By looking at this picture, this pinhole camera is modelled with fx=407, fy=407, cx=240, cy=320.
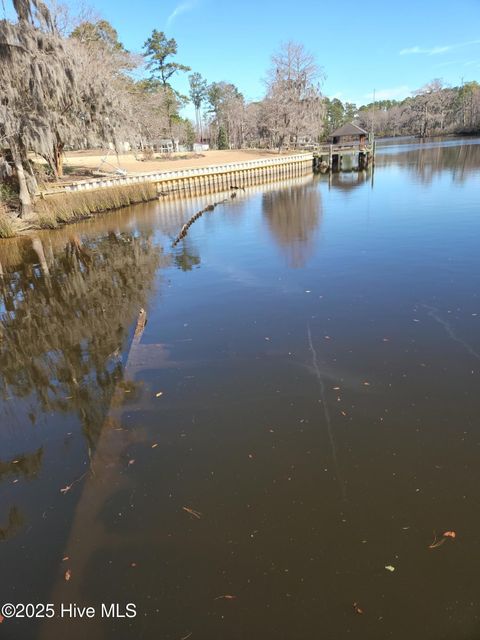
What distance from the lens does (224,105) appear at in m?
88.1

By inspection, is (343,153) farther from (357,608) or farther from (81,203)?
(357,608)

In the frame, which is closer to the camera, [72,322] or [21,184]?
[72,322]

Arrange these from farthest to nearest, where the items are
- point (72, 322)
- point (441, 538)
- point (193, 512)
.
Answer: point (72, 322) < point (193, 512) < point (441, 538)

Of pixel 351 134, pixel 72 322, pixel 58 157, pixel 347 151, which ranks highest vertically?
pixel 351 134

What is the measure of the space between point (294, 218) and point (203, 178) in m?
19.0

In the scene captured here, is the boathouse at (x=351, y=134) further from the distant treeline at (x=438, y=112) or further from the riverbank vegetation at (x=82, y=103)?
Answer: the distant treeline at (x=438, y=112)

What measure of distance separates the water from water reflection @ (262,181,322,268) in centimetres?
334

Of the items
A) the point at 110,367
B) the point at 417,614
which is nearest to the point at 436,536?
the point at 417,614

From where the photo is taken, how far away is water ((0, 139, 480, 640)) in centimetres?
354

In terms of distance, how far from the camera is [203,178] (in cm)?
3728

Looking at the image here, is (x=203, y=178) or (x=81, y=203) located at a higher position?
(x=203, y=178)

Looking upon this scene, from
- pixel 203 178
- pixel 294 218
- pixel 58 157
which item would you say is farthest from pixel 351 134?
pixel 294 218

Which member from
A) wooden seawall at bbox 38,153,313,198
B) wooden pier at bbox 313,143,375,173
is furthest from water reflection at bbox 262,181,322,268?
wooden pier at bbox 313,143,375,173

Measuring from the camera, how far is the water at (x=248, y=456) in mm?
3537
